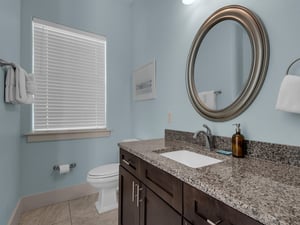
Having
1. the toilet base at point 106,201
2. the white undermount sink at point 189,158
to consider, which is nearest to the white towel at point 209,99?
the white undermount sink at point 189,158

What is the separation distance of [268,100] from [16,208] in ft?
8.38

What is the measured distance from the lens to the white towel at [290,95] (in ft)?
2.69

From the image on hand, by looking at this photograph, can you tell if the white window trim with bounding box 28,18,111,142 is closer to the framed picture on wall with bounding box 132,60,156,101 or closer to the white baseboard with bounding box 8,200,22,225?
the framed picture on wall with bounding box 132,60,156,101

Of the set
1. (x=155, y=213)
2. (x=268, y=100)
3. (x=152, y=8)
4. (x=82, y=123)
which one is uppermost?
(x=152, y=8)

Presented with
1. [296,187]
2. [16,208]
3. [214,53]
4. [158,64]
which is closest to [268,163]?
[296,187]

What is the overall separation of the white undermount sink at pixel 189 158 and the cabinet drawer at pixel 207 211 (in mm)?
348

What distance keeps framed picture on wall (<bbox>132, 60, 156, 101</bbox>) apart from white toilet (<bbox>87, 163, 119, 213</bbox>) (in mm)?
1055

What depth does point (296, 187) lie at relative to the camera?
649mm

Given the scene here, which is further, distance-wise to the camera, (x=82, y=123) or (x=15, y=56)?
(x=82, y=123)

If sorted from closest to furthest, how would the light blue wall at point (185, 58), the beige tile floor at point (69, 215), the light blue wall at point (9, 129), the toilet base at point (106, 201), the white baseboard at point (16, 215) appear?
the light blue wall at point (185, 58)
the light blue wall at point (9, 129)
the white baseboard at point (16, 215)
the beige tile floor at point (69, 215)
the toilet base at point (106, 201)

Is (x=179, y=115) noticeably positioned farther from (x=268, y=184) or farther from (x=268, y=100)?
(x=268, y=184)

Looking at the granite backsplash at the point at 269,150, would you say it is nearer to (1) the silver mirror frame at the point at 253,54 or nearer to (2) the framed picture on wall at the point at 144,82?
(1) the silver mirror frame at the point at 253,54

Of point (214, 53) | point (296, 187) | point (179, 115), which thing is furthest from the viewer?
point (179, 115)

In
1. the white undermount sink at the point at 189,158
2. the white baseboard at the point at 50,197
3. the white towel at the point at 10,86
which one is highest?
the white towel at the point at 10,86
